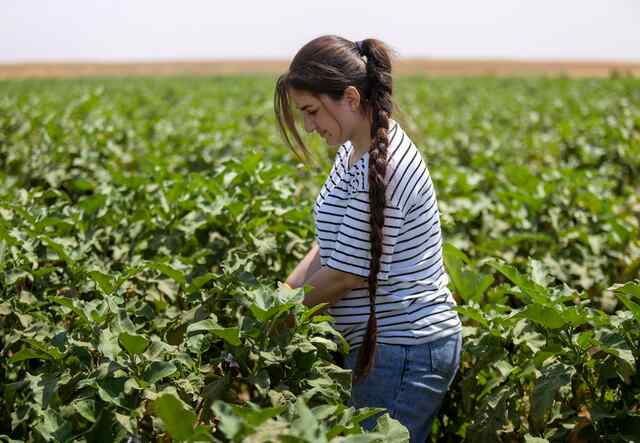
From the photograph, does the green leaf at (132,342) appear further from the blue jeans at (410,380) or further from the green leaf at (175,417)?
the blue jeans at (410,380)

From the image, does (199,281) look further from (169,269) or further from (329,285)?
(329,285)

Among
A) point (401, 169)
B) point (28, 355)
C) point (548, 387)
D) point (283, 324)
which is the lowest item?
point (548, 387)

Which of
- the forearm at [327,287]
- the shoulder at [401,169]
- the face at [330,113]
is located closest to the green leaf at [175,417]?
the forearm at [327,287]

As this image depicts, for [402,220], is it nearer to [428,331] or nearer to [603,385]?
[428,331]

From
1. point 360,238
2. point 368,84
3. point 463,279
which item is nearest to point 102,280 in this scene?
point 360,238

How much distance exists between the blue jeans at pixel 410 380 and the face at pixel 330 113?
680mm

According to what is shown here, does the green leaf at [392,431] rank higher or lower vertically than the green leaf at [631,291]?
lower

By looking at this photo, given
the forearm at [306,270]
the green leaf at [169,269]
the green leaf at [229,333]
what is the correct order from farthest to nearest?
the forearm at [306,270] < the green leaf at [169,269] < the green leaf at [229,333]

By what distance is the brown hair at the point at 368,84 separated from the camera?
229cm

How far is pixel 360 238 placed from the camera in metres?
2.33

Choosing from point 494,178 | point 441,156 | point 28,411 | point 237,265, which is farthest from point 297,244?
point 441,156

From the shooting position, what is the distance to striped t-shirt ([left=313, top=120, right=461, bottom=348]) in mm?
2332

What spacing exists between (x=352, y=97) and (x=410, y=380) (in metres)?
0.90

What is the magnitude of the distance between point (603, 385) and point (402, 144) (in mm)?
1009
